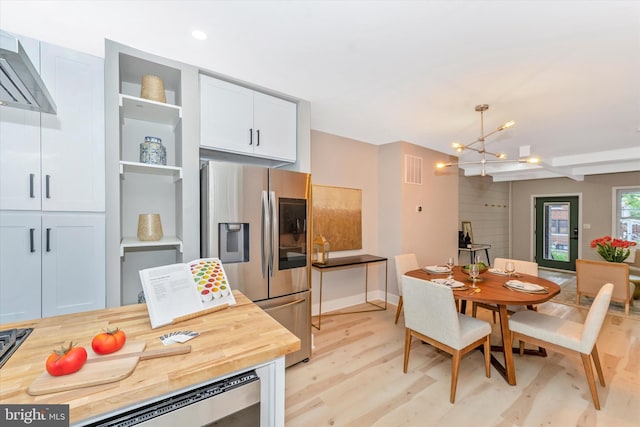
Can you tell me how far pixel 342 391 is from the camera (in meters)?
2.24

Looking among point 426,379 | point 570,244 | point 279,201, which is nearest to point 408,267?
point 426,379

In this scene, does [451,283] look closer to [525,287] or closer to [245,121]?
[525,287]

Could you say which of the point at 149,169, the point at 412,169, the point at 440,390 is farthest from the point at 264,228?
the point at 412,169

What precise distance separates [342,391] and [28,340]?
6.58 ft

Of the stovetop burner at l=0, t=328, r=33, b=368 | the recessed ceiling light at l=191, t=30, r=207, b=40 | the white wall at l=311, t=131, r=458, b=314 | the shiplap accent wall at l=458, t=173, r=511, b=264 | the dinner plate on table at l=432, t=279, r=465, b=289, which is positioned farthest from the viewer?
the shiplap accent wall at l=458, t=173, r=511, b=264

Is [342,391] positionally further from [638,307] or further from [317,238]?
[638,307]

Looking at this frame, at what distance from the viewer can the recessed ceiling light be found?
1.81 m

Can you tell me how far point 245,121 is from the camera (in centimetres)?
242

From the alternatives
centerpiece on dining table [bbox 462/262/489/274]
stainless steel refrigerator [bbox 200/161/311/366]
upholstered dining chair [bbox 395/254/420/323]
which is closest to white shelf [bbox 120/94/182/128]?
stainless steel refrigerator [bbox 200/161/311/366]

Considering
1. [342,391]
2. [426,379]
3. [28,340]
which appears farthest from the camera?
[426,379]

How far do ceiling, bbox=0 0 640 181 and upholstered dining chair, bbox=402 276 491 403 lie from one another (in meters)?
1.78

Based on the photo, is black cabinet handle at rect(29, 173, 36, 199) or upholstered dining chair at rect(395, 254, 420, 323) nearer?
black cabinet handle at rect(29, 173, 36, 199)

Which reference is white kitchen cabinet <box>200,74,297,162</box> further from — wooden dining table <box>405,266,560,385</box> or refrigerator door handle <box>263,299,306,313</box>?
wooden dining table <box>405,266,560,385</box>

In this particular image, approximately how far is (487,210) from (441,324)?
575cm
